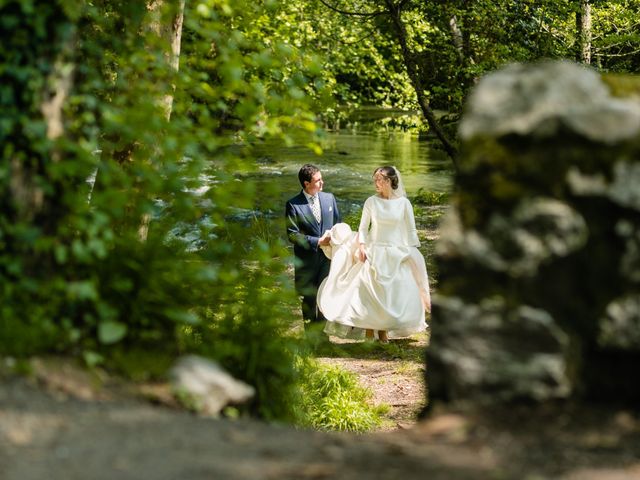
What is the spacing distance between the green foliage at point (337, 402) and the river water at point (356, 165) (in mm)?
11168

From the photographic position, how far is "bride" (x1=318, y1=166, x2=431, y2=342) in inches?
456

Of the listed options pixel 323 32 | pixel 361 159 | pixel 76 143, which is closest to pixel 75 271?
pixel 76 143

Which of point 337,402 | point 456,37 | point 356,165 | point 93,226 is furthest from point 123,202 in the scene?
point 356,165

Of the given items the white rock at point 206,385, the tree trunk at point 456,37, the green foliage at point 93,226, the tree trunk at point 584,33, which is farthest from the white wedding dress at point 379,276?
the white rock at point 206,385

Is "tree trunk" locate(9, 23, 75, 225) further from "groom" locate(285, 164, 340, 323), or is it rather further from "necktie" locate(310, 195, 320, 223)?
"necktie" locate(310, 195, 320, 223)

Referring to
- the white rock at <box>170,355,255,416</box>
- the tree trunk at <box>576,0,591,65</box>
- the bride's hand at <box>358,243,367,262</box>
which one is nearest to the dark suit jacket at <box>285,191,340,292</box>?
the bride's hand at <box>358,243,367,262</box>

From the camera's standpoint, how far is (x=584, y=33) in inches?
602

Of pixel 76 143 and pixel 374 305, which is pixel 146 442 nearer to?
pixel 76 143

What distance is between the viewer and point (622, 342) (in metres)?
4.30

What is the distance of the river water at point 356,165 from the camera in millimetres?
24156

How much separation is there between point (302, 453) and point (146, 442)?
2.16 feet

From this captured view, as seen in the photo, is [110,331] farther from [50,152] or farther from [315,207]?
[315,207]

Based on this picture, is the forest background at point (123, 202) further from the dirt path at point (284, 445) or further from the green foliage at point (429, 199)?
the green foliage at point (429, 199)

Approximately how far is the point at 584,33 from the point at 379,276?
629cm
